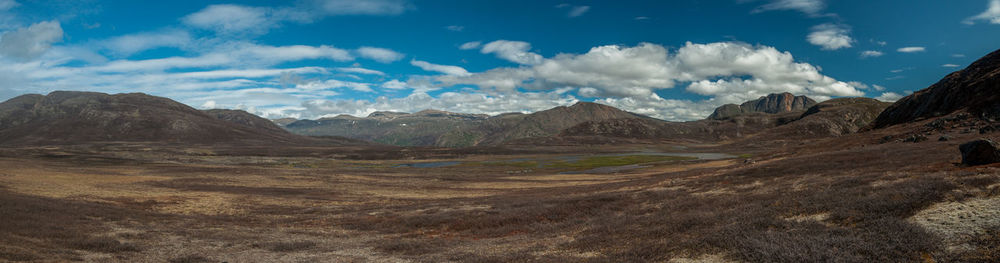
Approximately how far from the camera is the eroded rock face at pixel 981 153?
22922mm

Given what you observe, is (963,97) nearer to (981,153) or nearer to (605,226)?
(981,153)

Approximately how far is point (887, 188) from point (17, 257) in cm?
3557

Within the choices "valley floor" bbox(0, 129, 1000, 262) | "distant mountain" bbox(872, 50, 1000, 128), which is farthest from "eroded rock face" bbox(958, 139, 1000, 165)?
"distant mountain" bbox(872, 50, 1000, 128)

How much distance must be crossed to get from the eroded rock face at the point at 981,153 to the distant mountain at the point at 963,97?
163 ft

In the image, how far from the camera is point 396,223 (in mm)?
31859

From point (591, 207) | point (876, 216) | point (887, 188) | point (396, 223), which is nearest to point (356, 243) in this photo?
point (396, 223)

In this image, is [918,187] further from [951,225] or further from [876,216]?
[951,225]

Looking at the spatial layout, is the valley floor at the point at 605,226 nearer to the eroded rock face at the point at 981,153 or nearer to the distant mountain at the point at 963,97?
the eroded rock face at the point at 981,153

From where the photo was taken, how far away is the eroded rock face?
22922 mm

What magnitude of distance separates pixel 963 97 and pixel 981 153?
84.0 metres

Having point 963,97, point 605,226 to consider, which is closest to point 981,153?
point 605,226

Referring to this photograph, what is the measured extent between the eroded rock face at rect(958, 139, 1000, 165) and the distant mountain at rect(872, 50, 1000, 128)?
49571 millimetres

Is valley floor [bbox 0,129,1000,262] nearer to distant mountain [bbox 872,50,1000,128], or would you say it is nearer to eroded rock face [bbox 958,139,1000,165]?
eroded rock face [bbox 958,139,1000,165]

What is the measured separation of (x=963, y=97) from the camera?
264 ft
